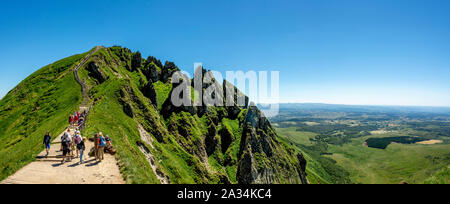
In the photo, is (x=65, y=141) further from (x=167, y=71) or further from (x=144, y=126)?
(x=167, y=71)

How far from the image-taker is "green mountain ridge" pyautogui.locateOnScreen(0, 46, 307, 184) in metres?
32.7

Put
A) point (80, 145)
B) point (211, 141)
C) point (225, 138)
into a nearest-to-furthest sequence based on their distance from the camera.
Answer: point (80, 145)
point (211, 141)
point (225, 138)

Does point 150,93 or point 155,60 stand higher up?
point 155,60

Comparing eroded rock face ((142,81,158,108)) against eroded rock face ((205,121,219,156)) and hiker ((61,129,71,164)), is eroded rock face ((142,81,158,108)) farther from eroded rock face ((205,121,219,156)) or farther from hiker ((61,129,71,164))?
hiker ((61,129,71,164))

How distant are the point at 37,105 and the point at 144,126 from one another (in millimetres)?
32351

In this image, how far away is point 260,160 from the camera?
7725 cm

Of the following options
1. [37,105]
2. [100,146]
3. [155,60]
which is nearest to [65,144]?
[100,146]

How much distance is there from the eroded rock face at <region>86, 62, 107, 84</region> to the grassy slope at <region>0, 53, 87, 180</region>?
555 cm

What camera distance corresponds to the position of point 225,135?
3334 inches

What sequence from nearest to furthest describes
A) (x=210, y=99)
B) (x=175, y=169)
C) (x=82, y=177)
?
(x=82, y=177) < (x=175, y=169) < (x=210, y=99)
